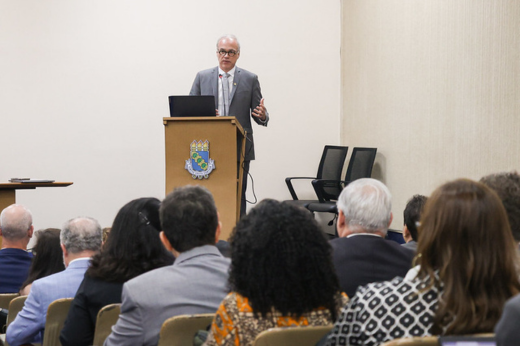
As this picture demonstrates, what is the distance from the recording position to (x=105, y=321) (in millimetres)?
1956

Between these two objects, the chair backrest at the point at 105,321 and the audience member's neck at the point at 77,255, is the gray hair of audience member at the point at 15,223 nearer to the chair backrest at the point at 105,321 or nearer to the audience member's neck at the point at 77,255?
the audience member's neck at the point at 77,255

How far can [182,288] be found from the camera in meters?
1.81

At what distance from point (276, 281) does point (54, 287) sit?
1.19m

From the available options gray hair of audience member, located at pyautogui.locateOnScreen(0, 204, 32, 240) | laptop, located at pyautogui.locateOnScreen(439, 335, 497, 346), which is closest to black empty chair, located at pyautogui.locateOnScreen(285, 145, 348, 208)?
gray hair of audience member, located at pyautogui.locateOnScreen(0, 204, 32, 240)

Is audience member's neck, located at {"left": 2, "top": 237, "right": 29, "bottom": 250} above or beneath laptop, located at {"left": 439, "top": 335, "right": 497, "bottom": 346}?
beneath

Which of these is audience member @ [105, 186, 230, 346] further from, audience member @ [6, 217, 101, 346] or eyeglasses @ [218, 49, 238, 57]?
eyeglasses @ [218, 49, 238, 57]

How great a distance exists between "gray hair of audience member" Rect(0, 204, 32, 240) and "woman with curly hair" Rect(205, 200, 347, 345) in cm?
206

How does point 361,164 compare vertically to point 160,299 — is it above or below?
above

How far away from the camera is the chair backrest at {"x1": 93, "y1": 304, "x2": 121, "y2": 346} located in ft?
6.33

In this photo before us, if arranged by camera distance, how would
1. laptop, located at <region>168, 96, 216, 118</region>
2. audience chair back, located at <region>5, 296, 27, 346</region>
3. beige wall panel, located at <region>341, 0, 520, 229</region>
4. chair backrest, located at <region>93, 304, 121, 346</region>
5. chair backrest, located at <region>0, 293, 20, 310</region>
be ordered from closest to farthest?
chair backrest, located at <region>93, 304, 121, 346</region> → audience chair back, located at <region>5, 296, 27, 346</region> → chair backrest, located at <region>0, 293, 20, 310</region> → laptop, located at <region>168, 96, 216, 118</region> → beige wall panel, located at <region>341, 0, 520, 229</region>

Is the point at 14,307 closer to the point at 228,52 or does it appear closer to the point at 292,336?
the point at 292,336

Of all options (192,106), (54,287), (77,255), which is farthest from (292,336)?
(192,106)

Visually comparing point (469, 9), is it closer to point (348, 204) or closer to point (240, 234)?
point (348, 204)

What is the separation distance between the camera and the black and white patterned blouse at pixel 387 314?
1.36 m
